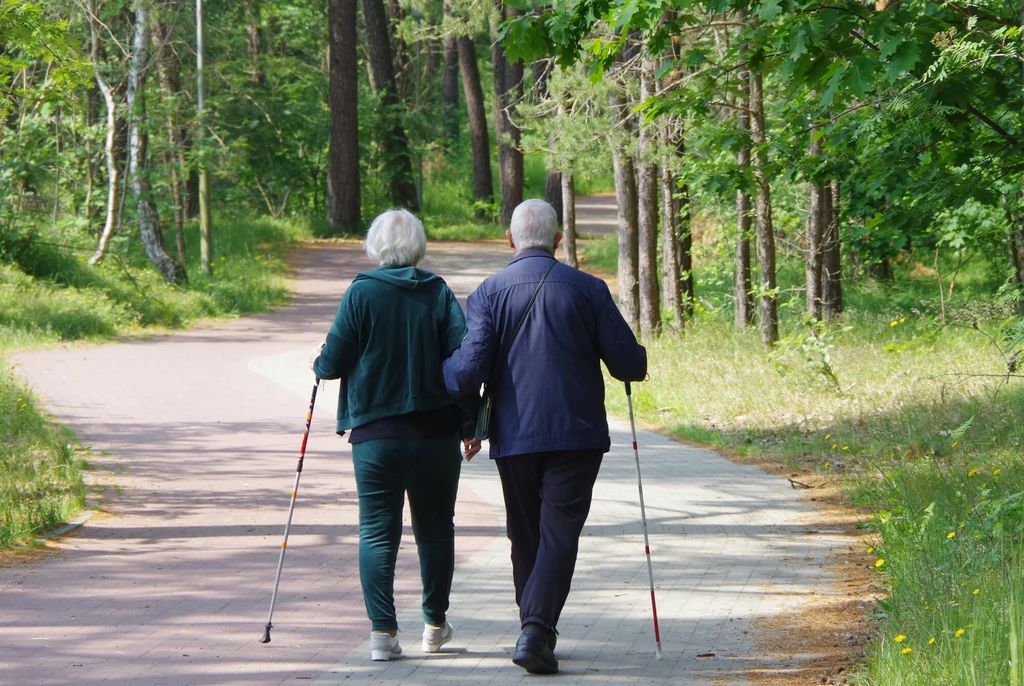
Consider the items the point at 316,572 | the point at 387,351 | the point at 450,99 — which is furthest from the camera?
A: the point at 450,99

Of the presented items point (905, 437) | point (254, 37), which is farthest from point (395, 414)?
point (254, 37)

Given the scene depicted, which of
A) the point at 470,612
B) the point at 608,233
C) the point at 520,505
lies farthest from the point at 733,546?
the point at 608,233

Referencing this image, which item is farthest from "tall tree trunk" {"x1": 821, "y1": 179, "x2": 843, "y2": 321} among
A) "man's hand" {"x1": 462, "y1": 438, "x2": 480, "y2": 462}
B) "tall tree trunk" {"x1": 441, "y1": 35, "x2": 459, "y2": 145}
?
"tall tree trunk" {"x1": 441, "y1": 35, "x2": 459, "y2": 145}

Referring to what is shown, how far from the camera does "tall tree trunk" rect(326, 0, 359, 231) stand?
33875 mm

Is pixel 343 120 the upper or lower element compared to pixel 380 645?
upper

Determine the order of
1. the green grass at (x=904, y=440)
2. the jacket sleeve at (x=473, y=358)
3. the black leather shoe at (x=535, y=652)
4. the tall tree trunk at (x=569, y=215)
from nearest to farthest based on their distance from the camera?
the green grass at (x=904, y=440)
the black leather shoe at (x=535, y=652)
the jacket sleeve at (x=473, y=358)
the tall tree trunk at (x=569, y=215)

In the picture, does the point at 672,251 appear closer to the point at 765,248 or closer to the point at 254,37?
the point at 765,248

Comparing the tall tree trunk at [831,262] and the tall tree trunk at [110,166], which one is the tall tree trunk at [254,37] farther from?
the tall tree trunk at [831,262]

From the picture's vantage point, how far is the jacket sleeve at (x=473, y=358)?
16.7 feet

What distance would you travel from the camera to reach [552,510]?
509cm

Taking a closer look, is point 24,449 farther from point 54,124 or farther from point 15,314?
point 54,124

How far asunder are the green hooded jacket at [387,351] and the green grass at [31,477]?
3.47m

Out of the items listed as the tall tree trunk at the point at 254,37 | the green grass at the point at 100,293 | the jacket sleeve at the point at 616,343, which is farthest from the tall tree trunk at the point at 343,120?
the jacket sleeve at the point at 616,343

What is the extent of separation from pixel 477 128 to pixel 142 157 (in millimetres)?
16963
